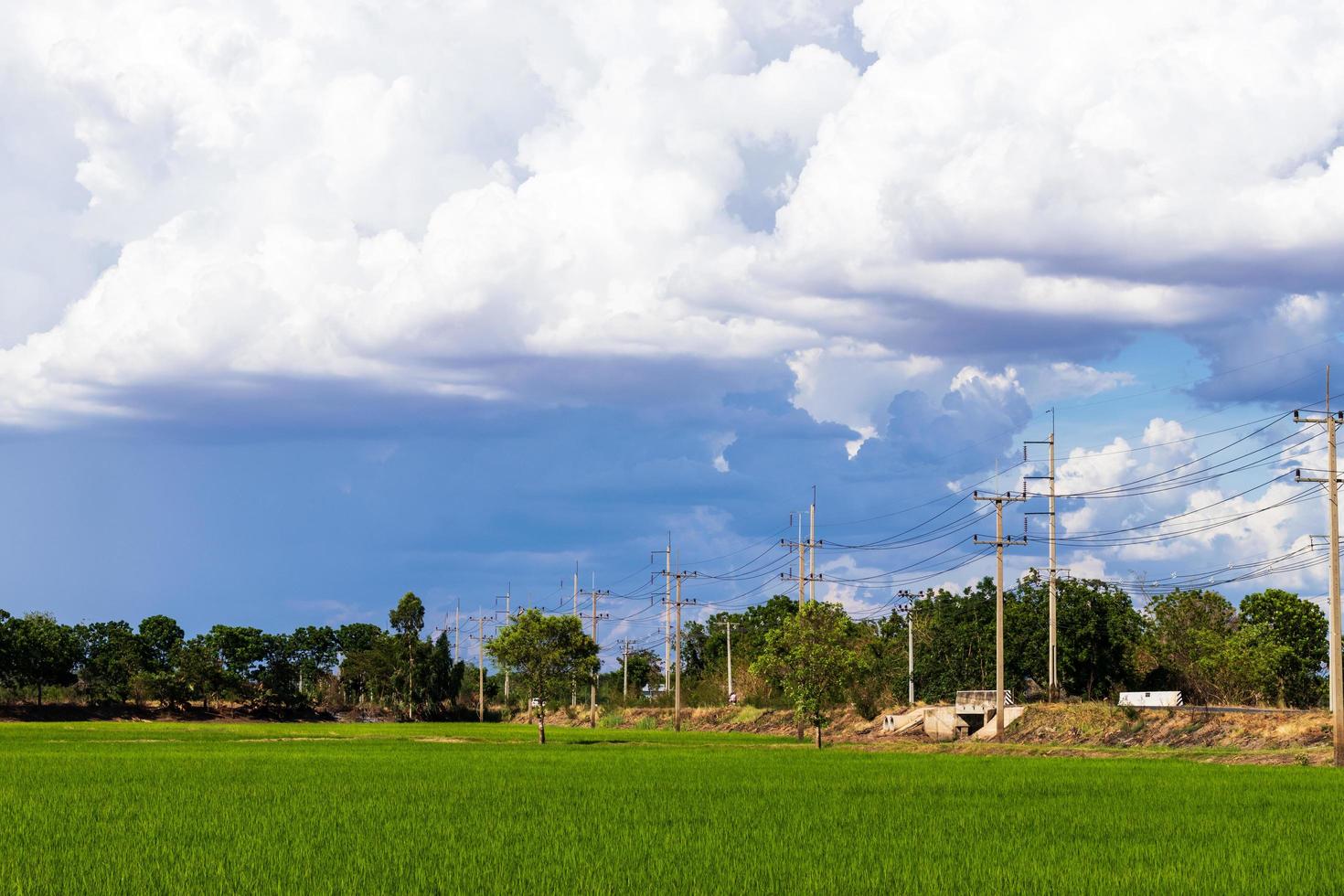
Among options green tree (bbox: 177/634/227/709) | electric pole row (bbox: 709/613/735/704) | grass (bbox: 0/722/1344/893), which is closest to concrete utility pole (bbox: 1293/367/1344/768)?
grass (bbox: 0/722/1344/893)

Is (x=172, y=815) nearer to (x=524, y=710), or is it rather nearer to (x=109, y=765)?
(x=109, y=765)

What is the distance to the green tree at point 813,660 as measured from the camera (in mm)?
76562

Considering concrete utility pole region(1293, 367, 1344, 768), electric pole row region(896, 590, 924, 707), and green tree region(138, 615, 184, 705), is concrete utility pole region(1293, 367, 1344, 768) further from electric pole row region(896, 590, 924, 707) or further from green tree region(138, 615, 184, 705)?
green tree region(138, 615, 184, 705)

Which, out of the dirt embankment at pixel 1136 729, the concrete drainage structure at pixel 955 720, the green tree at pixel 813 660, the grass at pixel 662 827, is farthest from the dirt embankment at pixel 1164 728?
the grass at pixel 662 827

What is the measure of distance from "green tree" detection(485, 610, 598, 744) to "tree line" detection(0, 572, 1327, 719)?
198 millimetres

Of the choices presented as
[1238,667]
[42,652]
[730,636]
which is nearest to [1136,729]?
[1238,667]

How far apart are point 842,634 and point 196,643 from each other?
83.5 metres

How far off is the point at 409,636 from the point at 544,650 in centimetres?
7508

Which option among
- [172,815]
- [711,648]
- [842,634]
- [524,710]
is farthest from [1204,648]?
[172,815]

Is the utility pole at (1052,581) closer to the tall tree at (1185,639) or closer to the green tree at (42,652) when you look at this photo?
the tall tree at (1185,639)

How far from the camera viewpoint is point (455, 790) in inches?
1444

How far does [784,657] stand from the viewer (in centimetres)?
7788

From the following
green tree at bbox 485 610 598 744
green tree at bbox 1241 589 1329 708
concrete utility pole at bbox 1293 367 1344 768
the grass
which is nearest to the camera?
the grass

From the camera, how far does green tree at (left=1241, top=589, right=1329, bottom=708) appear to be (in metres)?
112
